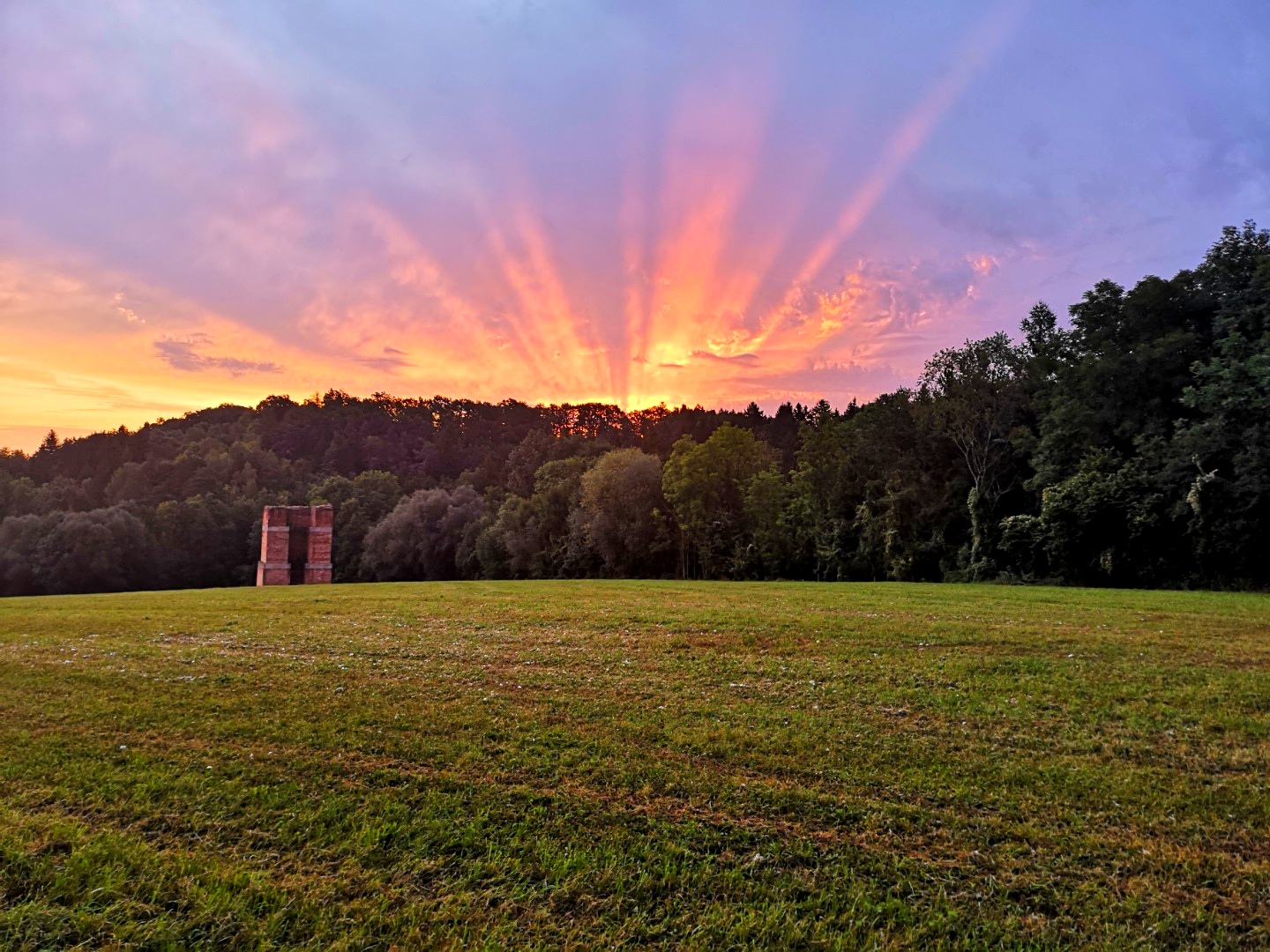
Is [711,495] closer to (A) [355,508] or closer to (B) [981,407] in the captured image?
(B) [981,407]

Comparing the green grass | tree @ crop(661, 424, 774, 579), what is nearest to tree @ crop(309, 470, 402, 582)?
tree @ crop(661, 424, 774, 579)

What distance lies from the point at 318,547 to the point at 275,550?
2.46 meters

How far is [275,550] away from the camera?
42.4 meters

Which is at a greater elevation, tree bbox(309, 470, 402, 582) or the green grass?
tree bbox(309, 470, 402, 582)

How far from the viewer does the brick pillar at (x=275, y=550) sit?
4156 cm

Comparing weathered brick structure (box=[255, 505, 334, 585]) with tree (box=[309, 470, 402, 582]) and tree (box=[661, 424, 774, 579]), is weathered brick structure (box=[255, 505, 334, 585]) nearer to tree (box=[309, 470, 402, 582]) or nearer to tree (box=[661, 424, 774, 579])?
tree (box=[309, 470, 402, 582])

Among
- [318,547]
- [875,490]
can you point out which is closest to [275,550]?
[318,547]

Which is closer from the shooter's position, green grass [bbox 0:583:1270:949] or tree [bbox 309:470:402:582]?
green grass [bbox 0:583:1270:949]

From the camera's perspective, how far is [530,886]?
Answer: 12.5 feet

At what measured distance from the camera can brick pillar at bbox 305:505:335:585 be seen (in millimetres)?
42906

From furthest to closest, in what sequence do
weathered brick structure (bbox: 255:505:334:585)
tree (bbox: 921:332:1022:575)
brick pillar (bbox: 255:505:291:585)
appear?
weathered brick structure (bbox: 255:505:334:585) < brick pillar (bbox: 255:505:291:585) < tree (bbox: 921:332:1022:575)

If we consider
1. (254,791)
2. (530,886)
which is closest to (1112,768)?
(530,886)

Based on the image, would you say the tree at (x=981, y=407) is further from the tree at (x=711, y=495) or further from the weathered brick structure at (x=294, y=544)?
the weathered brick structure at (x=294, y=544)

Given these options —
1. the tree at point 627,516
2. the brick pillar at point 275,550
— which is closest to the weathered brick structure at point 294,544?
the brick pillar at point 275,550
